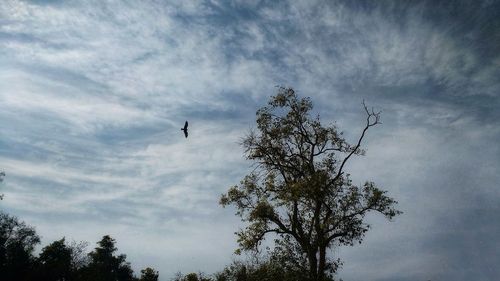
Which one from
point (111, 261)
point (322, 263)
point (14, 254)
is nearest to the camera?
point (322, 263)

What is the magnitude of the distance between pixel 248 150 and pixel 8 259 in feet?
157

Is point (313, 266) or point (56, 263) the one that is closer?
point (313, 266)

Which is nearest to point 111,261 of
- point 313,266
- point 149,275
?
point 149,275

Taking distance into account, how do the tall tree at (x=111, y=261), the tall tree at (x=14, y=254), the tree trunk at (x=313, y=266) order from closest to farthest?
1. the tree trunk at (x=313, y=266)
2. the tall tree at (x=14, y=254)
3. the tall tree at (x=111, y=261)

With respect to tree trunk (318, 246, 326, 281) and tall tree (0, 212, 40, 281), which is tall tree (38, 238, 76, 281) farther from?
tree trunk (318, 246, 326, 281)

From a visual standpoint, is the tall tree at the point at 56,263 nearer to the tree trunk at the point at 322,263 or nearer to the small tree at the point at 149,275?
the small tree at the point at 149,275

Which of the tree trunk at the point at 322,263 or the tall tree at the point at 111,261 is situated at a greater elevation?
the tall tree at the point at 111,261

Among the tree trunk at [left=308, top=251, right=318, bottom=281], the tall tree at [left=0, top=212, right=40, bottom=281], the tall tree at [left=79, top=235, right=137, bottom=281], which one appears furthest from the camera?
the tall tree at [left=79, top=235, right=137, bottom=281]

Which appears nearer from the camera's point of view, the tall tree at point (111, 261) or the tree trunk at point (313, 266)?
the tree trunk at point (313, 266)

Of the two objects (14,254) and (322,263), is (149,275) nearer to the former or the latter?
(14,254)

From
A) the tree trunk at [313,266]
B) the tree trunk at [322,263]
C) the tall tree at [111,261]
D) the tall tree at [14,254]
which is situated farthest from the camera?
the tall tree at [111,261]

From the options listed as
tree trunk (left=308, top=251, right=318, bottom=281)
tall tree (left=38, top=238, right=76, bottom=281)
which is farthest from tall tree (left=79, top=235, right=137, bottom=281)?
tree trunk (left=308, top=251, right=318, bottom=281)

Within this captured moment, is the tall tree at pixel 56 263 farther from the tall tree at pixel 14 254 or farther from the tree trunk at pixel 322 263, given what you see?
the tree trunk at pixel 322 263

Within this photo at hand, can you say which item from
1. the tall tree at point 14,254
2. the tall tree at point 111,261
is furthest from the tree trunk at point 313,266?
the tall tree at point 111,261
